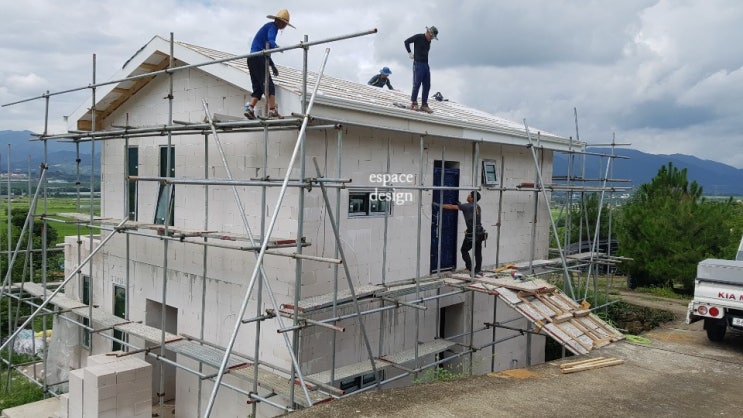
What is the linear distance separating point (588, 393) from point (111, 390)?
712 centimetres

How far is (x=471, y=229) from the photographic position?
10.9m

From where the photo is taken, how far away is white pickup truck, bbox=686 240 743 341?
9406mm

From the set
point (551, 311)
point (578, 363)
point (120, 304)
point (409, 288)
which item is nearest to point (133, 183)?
point (120, 304)

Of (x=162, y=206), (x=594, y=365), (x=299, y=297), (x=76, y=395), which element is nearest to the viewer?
(x=299, y=297)

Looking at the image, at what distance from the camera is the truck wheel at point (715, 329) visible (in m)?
10.3

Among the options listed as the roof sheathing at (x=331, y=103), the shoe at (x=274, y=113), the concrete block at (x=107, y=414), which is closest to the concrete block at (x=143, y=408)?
the concrete block at (x=107, y=414)

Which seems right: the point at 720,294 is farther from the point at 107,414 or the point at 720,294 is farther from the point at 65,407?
the point at 65,407

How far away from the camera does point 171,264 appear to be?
36.2ft

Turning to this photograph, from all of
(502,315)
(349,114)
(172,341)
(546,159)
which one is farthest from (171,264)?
(546,159)

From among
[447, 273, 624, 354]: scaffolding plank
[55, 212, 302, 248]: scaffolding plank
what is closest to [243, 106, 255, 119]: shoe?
[55, 212, 302, 248]: scaffolding plank

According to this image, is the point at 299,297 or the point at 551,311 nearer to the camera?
the point at 299,297

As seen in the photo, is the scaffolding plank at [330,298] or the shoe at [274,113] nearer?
the scaffolding plank at [330,298]

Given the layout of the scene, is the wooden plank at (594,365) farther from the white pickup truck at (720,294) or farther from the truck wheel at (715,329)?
the truck wheel at (715,329)

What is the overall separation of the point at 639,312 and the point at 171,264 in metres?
11.2
